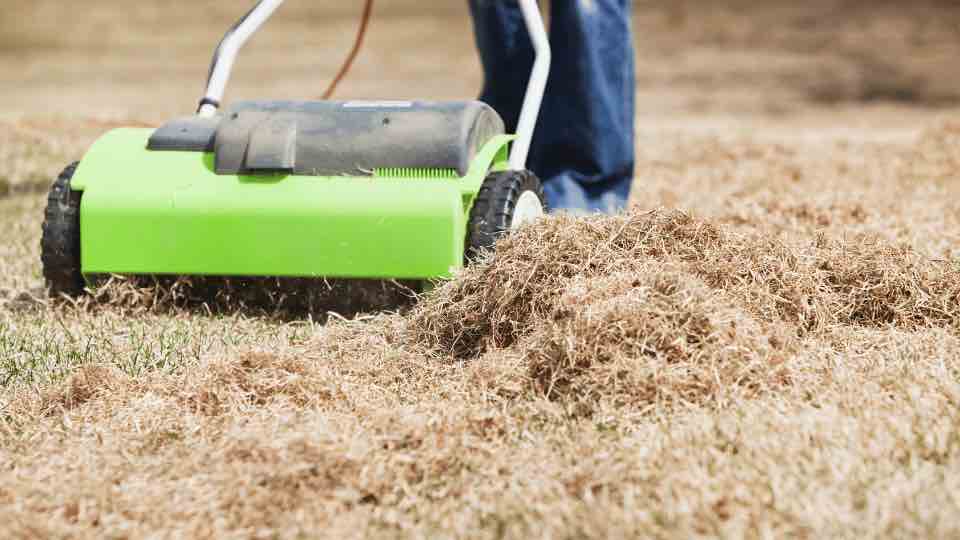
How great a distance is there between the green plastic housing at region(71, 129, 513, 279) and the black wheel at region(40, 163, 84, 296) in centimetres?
4

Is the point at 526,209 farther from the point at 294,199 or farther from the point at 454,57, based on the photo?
the point at 454,57

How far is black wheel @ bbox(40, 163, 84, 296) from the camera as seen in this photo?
2.92 meters

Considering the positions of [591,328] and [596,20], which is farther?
[596,20]

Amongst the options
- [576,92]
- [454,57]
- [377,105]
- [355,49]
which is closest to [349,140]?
[377,105]

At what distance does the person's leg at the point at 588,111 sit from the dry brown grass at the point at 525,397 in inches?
37.9

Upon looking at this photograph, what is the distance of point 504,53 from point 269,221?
1.60 metres

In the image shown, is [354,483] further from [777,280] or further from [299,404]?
[777,280]

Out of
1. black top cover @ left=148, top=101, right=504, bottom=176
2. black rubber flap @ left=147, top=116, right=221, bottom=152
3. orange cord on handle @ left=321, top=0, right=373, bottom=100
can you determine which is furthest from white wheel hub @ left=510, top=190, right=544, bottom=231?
orange cord on handle @ left=321, top=0, right=373, bottom=100

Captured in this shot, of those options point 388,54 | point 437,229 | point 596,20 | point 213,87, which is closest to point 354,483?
point 437,229

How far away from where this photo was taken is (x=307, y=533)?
175 centimetres

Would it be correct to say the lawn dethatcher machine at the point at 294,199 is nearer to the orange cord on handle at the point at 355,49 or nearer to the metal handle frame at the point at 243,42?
the metal handle frame at the point at 243,42

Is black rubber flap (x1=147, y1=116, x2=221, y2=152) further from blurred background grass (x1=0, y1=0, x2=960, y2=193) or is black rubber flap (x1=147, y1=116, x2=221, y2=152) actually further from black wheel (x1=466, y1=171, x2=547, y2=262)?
blurred background grass (x1=0, y1=0, x2=960, y2=193)

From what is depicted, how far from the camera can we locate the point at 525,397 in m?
2.21

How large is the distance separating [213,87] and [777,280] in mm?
1522
